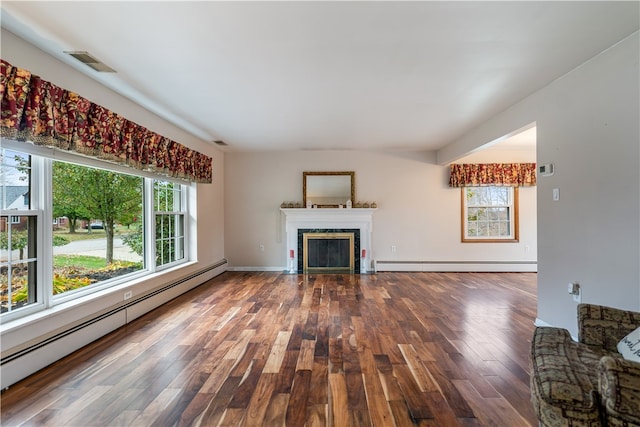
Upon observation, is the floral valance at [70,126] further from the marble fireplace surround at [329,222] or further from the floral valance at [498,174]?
the floral valance at [498,174]

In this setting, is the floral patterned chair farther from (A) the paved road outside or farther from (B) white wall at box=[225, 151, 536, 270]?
(B) white wall at box=[225, 151, 536, 270]

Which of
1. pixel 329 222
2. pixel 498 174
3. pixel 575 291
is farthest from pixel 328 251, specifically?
pixel 575 291

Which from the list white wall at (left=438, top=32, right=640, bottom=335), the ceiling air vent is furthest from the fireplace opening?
the ceiling air vent

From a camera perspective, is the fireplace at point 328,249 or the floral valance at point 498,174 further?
the fireplace at point 328,249

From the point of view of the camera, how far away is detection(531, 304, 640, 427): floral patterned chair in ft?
4.07

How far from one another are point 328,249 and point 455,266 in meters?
2.67

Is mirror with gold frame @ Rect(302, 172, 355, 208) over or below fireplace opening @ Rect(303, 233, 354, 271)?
over

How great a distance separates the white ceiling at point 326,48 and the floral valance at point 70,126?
14.0 inches

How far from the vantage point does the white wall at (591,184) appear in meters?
2.23

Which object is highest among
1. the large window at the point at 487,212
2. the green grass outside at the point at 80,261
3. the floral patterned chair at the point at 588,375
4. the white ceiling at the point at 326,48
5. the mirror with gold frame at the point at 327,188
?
the white ceiling at the point at 326,48

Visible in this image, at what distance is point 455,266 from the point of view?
612 cm

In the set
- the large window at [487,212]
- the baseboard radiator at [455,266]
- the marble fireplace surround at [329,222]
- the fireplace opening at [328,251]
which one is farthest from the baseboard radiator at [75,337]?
the large window at [487,212]

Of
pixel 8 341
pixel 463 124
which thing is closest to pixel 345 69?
pixel 463 124

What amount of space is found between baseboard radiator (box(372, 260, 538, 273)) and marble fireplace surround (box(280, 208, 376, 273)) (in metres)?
0.44
